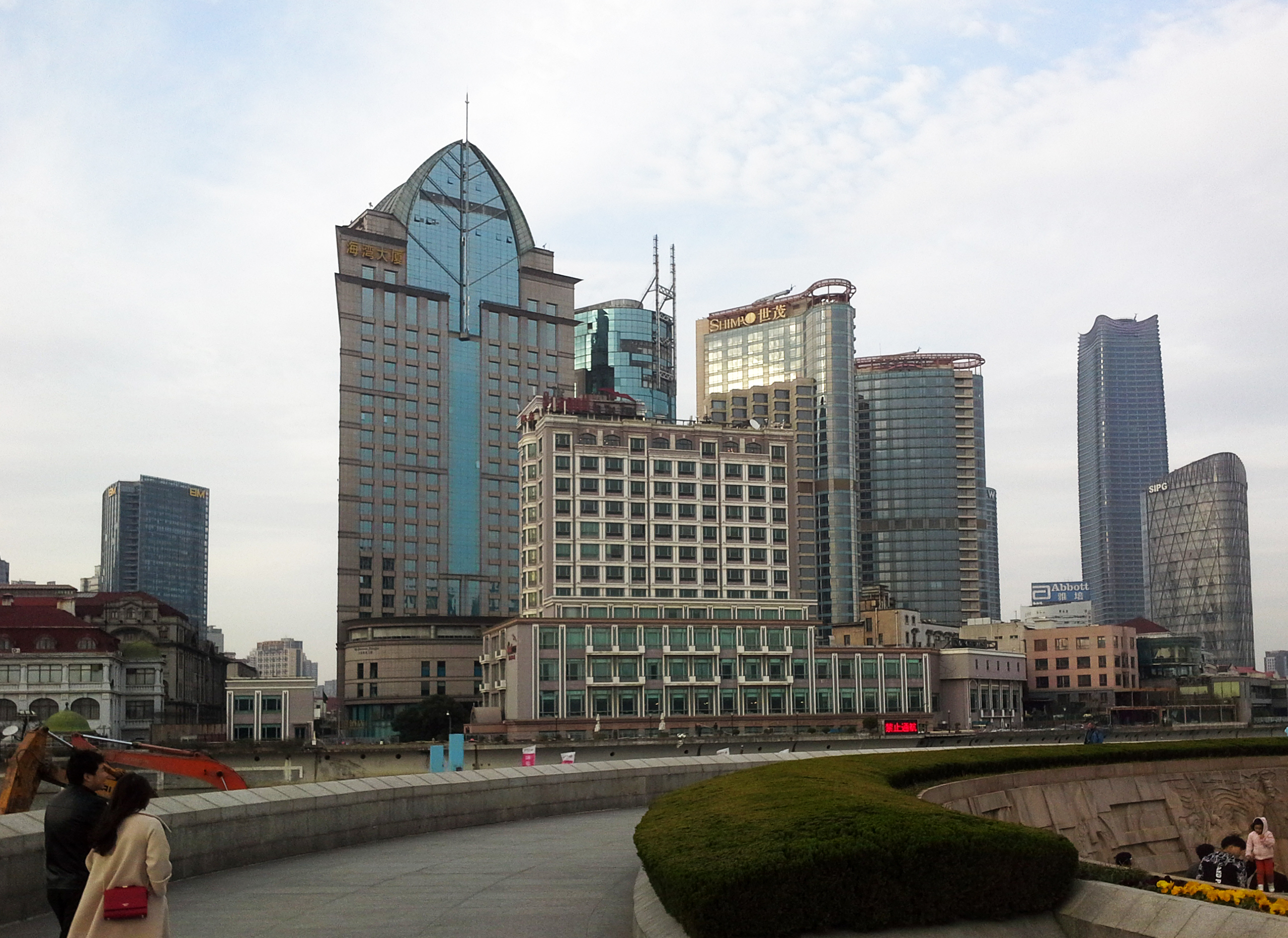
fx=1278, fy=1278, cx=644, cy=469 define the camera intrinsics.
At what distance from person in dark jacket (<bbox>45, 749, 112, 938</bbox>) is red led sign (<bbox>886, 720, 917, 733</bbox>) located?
134m

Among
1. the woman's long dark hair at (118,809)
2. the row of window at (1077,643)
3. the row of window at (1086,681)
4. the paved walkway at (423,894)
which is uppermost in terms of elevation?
the woman's long dark hair at (118,809)

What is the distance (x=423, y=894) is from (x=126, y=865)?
29.4 ft

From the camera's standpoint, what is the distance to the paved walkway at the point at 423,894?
16.2 metres

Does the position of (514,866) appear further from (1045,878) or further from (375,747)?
(375,747)

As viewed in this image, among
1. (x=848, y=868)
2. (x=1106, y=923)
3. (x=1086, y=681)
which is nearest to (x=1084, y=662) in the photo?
(x=1086, y=681)

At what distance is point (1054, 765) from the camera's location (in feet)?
123

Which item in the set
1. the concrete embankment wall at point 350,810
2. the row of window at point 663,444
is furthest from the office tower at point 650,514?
the concrete embankment wall at point 350,810

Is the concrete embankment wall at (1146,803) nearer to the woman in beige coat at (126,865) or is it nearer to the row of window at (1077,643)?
the woman in beige coat at (126,865)

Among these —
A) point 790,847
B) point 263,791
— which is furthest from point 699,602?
point 790,847

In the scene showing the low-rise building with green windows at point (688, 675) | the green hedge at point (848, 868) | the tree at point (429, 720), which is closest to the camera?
the green hedge at point (848, 868)

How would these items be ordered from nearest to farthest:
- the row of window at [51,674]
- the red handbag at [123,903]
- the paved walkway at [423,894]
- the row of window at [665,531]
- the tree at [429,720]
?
the red handbag at [123,903] < the paved walkway at [423,894] < the row of window at [51,674] < the row of window at [665,531] < the tree at [429,720]

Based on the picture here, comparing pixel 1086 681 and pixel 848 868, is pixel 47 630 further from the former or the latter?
pixel 1086 681

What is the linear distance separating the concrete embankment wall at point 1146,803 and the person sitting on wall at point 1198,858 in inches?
11.1

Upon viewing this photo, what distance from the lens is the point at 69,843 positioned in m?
12.3
